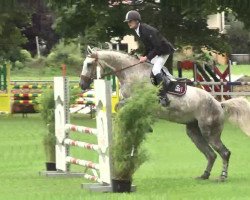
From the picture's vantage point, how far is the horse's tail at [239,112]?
13289 mm

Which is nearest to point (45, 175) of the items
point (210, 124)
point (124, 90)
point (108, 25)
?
Answer: point (124, 90)

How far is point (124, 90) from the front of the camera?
1364cm

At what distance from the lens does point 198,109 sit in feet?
43.9

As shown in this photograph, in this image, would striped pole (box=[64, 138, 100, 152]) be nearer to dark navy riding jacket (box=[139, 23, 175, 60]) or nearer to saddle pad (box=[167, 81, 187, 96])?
saddle pad (box=[167, 81, 187, 96])

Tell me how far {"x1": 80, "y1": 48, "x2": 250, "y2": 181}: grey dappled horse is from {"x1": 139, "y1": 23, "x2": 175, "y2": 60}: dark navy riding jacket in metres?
0.41

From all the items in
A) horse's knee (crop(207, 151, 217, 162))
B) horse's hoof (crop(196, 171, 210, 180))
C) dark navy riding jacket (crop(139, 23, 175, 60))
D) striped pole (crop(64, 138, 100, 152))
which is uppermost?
dark navy riding jacket (crop(139, 23, 175, 60))

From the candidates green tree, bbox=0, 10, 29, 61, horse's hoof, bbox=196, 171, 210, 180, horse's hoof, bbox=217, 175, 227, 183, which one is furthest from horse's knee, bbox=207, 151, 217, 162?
green tree, bbox=0, 10, 29, 61

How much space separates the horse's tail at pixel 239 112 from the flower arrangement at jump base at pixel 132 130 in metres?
2.62

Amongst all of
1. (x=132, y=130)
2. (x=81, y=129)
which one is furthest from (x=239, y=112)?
(x=132, y=130)

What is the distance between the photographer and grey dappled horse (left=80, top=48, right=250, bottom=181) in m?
13.3

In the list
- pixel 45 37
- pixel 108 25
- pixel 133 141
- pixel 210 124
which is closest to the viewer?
pixel 133 141

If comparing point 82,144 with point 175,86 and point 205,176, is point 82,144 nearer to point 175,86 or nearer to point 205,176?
point 175,86

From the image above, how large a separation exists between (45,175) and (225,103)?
3.02m

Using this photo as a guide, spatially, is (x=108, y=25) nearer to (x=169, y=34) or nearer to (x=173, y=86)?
(x=169, y=34)
